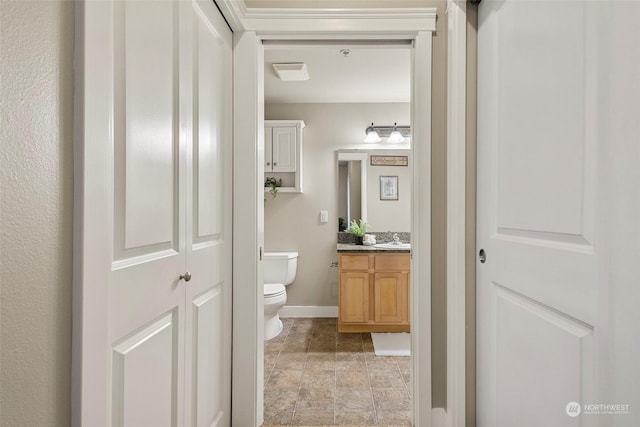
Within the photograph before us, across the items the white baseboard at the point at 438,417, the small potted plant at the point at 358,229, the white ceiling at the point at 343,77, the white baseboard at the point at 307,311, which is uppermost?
the white ceiling at the point at 343,77

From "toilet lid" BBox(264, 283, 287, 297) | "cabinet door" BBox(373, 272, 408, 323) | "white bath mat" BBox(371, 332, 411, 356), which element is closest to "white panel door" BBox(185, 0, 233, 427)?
"toilet lid" BBox(264, 283, 287, 297)

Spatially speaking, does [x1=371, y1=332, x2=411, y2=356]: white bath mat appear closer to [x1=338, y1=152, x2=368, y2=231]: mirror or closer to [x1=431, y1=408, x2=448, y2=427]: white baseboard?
[x1=431, y1=408, x2=448, y2=427]: white baseboard

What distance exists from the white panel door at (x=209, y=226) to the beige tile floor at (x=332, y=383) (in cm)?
48

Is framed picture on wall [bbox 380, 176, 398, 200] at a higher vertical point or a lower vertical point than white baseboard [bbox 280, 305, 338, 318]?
higher

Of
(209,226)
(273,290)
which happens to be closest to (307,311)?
(273,290)

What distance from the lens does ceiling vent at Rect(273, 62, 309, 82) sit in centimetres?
264

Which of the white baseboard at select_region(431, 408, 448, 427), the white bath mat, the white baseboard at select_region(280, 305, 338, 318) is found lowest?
the white bath mat

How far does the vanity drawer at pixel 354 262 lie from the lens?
3.06 meters

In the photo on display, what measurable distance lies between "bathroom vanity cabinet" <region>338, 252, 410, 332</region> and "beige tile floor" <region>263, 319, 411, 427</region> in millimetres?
190

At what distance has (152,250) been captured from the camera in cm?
97

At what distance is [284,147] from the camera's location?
351 cm

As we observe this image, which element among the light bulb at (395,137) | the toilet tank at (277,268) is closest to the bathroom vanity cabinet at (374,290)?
the toilet tank at (277,268)
